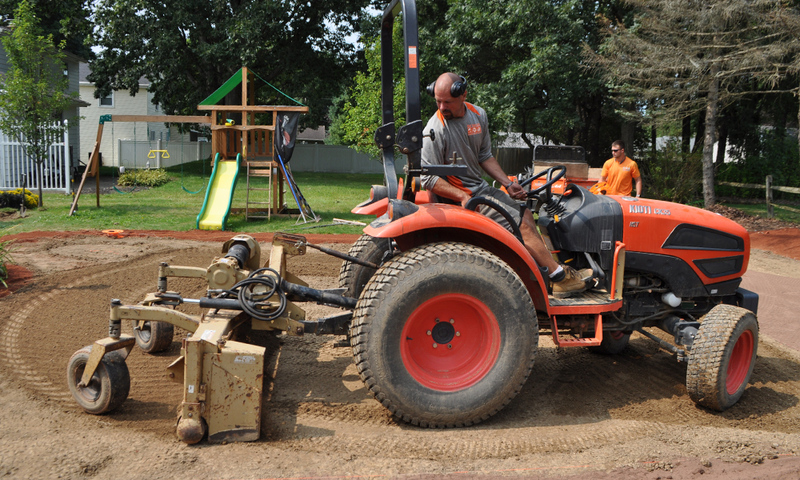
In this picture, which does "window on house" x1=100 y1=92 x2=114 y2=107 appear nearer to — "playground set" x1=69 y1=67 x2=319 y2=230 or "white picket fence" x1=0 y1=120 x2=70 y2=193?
"white picket fence" x1=0 y1=120 x2=70 y2=193

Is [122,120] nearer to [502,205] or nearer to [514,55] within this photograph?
[502,205]

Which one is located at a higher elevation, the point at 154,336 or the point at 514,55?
the point at 514,55

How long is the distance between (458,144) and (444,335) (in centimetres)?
130

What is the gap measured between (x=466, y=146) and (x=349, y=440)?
6.76 feet

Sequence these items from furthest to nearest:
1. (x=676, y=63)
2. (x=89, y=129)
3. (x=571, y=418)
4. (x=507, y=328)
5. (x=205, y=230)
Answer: (x=89, y=129)
(x=676, y=63)
(x=205, y=230)
(x=571, y=418)
(x=507, y=328)

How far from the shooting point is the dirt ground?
128 inches

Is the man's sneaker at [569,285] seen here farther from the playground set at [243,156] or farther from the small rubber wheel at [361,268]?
the playground set at [243,156]

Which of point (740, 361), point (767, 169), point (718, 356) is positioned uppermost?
point (767, 169)

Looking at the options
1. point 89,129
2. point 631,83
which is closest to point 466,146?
point 631,83

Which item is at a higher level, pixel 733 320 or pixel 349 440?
pixel 733 320

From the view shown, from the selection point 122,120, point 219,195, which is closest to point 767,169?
point 219,195

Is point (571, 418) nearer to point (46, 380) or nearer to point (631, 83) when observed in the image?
point (46, 380)

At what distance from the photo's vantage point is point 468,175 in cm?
422

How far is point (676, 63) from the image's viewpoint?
15594 millimetres
